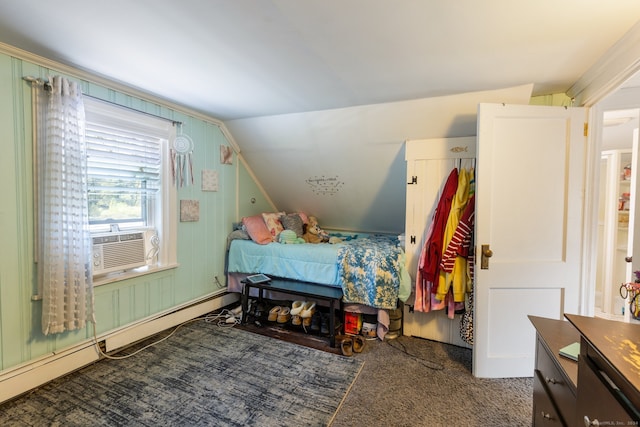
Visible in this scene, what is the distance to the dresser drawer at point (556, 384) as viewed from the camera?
0.95 m

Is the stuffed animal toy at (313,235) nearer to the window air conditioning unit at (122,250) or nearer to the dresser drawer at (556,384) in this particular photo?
the window air conditioning unit at (122,250)

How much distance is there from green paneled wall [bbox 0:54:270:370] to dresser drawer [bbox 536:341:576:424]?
2.84m

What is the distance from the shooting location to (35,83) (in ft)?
6.19

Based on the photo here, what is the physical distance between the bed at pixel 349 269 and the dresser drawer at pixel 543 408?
4.28 ft

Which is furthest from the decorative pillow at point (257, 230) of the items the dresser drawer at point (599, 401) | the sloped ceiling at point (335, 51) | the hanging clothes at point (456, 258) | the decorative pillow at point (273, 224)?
the dresser drawer at point (599, 401)

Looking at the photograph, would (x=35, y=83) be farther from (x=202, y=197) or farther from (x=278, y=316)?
(x=278, y=316)

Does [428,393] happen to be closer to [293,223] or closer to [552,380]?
[552,380]

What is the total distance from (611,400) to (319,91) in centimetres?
227

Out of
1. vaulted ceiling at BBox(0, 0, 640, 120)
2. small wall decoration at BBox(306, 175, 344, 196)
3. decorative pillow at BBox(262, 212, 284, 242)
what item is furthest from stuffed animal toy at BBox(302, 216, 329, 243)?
vaulted ceiling at BBox(0, 0, 640, 120)

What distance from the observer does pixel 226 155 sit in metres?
3.38

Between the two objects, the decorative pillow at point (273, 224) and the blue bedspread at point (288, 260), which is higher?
the decorative pillow at point (273, 224)

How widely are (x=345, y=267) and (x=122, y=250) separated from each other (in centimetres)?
189

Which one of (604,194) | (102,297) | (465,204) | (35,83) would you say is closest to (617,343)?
(465,204)

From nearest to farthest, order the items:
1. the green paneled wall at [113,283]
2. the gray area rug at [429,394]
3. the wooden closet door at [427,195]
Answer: the gray area rug at [429,394] → the green paneled wall at [113,283] → the wooden closet door at [427,195]
